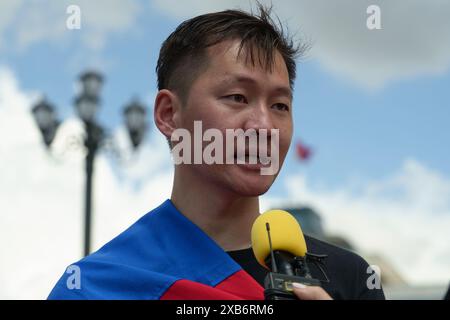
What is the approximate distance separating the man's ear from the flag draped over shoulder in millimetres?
355

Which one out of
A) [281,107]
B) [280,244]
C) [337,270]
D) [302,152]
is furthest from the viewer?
[302,152]

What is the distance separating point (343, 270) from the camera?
3375 mm

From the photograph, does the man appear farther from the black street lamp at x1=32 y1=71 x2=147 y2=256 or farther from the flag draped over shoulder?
the black street lamp at x1=32 y1=71 x2=147 y2=256

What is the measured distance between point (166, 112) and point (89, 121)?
946 centimetres

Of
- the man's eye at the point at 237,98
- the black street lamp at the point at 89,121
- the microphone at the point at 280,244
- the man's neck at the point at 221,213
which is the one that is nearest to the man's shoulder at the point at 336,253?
the man's neck at the point at 221,213

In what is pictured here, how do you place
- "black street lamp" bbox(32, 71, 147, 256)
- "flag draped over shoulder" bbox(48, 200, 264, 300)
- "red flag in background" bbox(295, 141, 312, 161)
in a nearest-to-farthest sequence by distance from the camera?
1. "flag draped over shoulder" bbox(48, 200, 264, 300)
2. "black street lamp" bbox(32, 71, 147, 256)
3. "red flag in background" bbox(295, 141, 312, 161)

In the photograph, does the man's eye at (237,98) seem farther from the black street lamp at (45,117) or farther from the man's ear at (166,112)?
the black street lamp at (45,117)

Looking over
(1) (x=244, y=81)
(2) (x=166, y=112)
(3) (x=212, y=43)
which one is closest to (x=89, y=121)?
(2) (x=166, y=112)

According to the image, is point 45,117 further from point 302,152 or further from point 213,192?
point 302,152

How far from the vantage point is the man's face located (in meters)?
3.06

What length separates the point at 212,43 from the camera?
329cm

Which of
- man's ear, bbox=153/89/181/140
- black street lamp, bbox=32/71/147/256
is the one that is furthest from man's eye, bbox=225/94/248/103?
black street lamp, bbox=32/71/147/256
